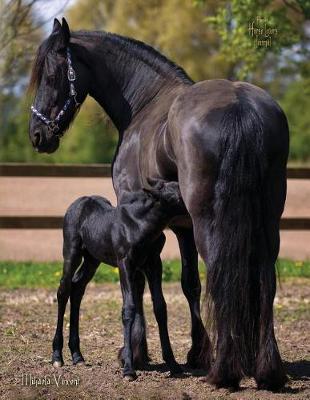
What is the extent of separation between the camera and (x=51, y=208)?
19844 millimetres

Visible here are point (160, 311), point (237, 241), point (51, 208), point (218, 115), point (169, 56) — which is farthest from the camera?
point (169, 56)

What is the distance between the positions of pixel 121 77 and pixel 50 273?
4754 mm

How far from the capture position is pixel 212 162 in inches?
206

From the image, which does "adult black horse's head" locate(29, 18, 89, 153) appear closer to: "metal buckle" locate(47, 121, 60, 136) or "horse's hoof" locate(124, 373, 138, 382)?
"metal buckle" locate(47, 121, 60, 136)

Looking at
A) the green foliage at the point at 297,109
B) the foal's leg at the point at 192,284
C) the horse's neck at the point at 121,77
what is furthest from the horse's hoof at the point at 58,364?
the green foliage at the point at 297,109

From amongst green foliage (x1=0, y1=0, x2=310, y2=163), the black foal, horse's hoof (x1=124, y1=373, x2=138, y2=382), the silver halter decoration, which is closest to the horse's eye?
the silver halter decoration

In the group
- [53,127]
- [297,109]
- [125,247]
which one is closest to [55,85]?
[53,127]

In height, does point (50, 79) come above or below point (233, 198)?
above

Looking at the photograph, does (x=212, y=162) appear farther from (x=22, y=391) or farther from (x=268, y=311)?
(x=22, y=391)

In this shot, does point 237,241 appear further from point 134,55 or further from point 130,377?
point 134,55

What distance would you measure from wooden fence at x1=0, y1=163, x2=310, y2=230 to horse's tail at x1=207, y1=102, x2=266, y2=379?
6157 millimetres

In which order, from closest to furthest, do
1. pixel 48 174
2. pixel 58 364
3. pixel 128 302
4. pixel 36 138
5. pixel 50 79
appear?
pixel 128 302, pixel 58 364, pixel 50 79, pixel 36 138, pixel 48 174

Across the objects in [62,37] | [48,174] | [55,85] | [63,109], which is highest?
[62,37]

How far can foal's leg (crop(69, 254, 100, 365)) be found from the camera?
6238 mm
